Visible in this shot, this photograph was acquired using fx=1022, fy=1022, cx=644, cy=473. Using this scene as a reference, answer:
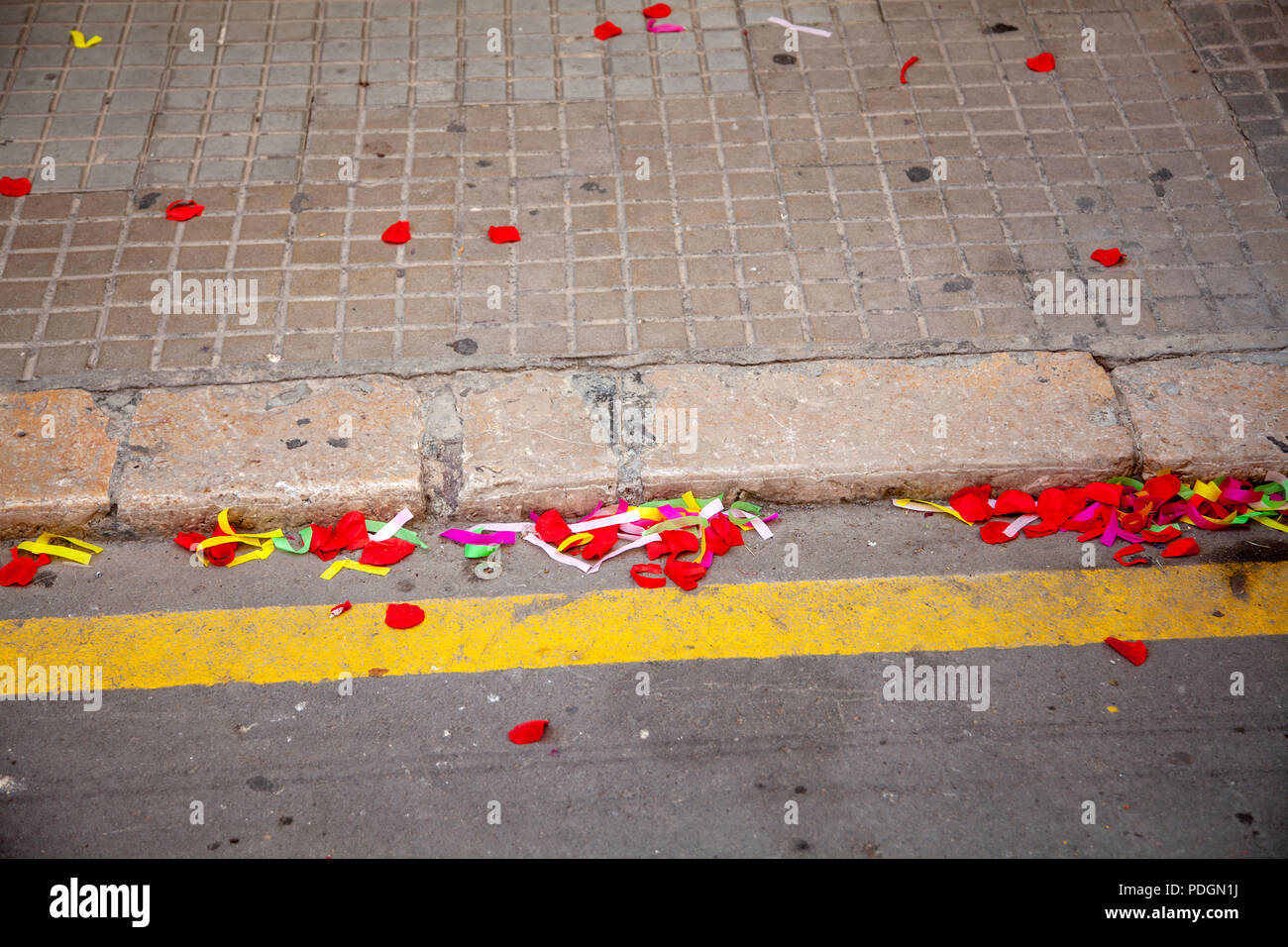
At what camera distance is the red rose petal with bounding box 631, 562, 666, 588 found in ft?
10.0

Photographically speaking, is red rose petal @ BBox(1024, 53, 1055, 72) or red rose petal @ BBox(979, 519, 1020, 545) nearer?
red rose petal @ BBox(979, 519, 1020, 545)

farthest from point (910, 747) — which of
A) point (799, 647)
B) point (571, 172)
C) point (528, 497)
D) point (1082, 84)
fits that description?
point (1082, 84)

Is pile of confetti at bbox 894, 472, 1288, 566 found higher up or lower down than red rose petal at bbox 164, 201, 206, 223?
lower down

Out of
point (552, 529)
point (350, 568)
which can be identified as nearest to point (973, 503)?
point (552, 529)

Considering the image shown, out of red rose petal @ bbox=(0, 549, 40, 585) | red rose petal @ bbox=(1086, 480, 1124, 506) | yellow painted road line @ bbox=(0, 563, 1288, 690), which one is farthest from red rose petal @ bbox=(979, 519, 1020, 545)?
red rose petal @ bbox=(0, 549, 40, 585)

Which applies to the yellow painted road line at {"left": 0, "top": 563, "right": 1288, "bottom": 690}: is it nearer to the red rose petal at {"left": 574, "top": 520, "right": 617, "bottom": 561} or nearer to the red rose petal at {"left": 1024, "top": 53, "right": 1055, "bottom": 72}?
the red rose petal at {"left": 574, "top": 520, "right": 617, "bottom": 561}

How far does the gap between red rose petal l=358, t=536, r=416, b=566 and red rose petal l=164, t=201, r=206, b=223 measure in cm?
181

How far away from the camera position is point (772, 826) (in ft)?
7.96

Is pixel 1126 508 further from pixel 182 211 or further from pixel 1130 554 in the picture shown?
pixel 182 211

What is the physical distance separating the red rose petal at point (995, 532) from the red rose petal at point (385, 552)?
5.83ft

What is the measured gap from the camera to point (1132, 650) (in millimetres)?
2777

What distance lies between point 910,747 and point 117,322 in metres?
3.06

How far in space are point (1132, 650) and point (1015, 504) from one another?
612 millimetres

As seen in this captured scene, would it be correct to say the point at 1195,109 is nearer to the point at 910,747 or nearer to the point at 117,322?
the point at 910,747
